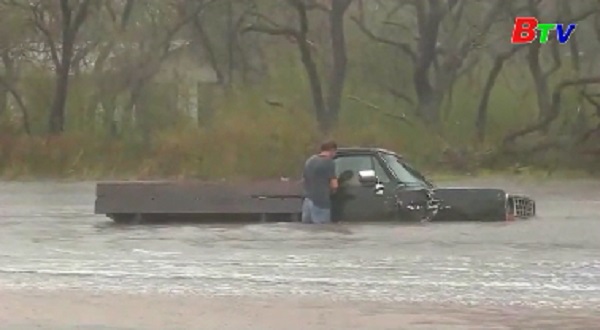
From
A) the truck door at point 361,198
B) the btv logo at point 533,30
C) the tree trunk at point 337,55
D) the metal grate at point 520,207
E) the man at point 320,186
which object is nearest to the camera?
the man at point 320,186

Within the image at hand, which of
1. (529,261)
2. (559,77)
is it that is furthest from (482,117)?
(529,261)

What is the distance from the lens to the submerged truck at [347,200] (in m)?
20.1

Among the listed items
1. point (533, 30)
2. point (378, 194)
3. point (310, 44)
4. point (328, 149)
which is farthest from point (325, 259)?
point (310, 44)

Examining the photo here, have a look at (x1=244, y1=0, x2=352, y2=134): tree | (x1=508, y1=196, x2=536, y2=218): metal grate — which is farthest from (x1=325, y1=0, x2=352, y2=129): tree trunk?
(x1=508, y1=196, x2=536, y2=218): metal grate

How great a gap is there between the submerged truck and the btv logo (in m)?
19.3

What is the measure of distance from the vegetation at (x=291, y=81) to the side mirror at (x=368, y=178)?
17.1m

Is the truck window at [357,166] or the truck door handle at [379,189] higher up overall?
the truck window at [357,166]

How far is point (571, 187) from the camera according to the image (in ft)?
110

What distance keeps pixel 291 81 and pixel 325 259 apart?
95.0ft

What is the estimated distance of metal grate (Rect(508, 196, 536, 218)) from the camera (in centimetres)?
2058

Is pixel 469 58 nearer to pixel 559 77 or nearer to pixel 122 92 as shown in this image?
pixel 559 77

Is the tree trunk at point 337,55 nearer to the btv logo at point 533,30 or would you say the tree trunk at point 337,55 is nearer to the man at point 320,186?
the btv logo at point 533,30

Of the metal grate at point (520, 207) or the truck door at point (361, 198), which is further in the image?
the metal grate at point (520, 207)

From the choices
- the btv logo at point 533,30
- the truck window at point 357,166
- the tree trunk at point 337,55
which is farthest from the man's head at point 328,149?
the tree trunk at point 337,55
